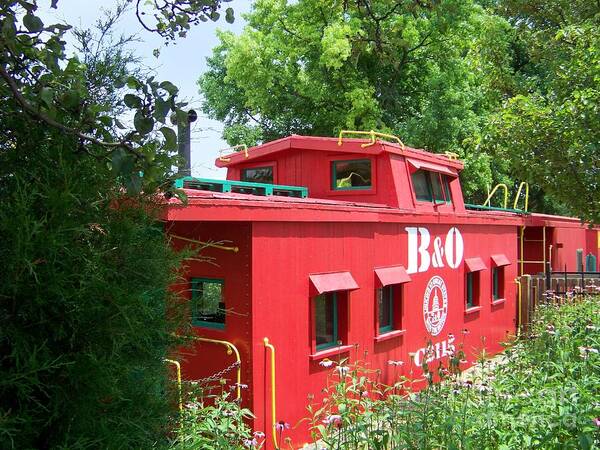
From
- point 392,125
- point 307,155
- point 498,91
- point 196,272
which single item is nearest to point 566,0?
point 498,91

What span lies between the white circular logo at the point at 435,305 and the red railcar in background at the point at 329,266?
2 centimetres

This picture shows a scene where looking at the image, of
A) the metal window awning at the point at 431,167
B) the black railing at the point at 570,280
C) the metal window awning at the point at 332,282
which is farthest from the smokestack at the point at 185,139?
the black railing at the point at 570,280

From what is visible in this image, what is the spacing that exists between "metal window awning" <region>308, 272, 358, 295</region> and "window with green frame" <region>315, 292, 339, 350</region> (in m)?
0.27

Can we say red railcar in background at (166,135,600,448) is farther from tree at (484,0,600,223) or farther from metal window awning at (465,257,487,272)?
tree at (484,0,600,223)

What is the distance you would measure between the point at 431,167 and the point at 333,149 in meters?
1.85

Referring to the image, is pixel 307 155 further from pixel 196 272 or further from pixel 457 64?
pixel 457 64

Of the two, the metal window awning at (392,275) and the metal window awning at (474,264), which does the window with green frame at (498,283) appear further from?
the metal window awning at (392,275)

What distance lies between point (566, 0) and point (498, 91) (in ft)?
10.2

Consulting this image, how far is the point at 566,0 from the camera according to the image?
1493cm

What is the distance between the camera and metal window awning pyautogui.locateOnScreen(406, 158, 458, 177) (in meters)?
9.66

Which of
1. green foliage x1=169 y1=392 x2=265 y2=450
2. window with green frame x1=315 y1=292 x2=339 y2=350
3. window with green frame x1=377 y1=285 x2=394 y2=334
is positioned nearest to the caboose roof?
window with green frame x1=377 y1=285 x2=394 y2=334

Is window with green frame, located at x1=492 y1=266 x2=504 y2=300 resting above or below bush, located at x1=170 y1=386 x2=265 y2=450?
above

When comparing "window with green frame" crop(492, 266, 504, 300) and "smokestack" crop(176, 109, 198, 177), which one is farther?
"window with green frame" crop(492, 266, 504, 300)

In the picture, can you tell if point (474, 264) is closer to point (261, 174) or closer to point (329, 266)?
point (261, 174)
